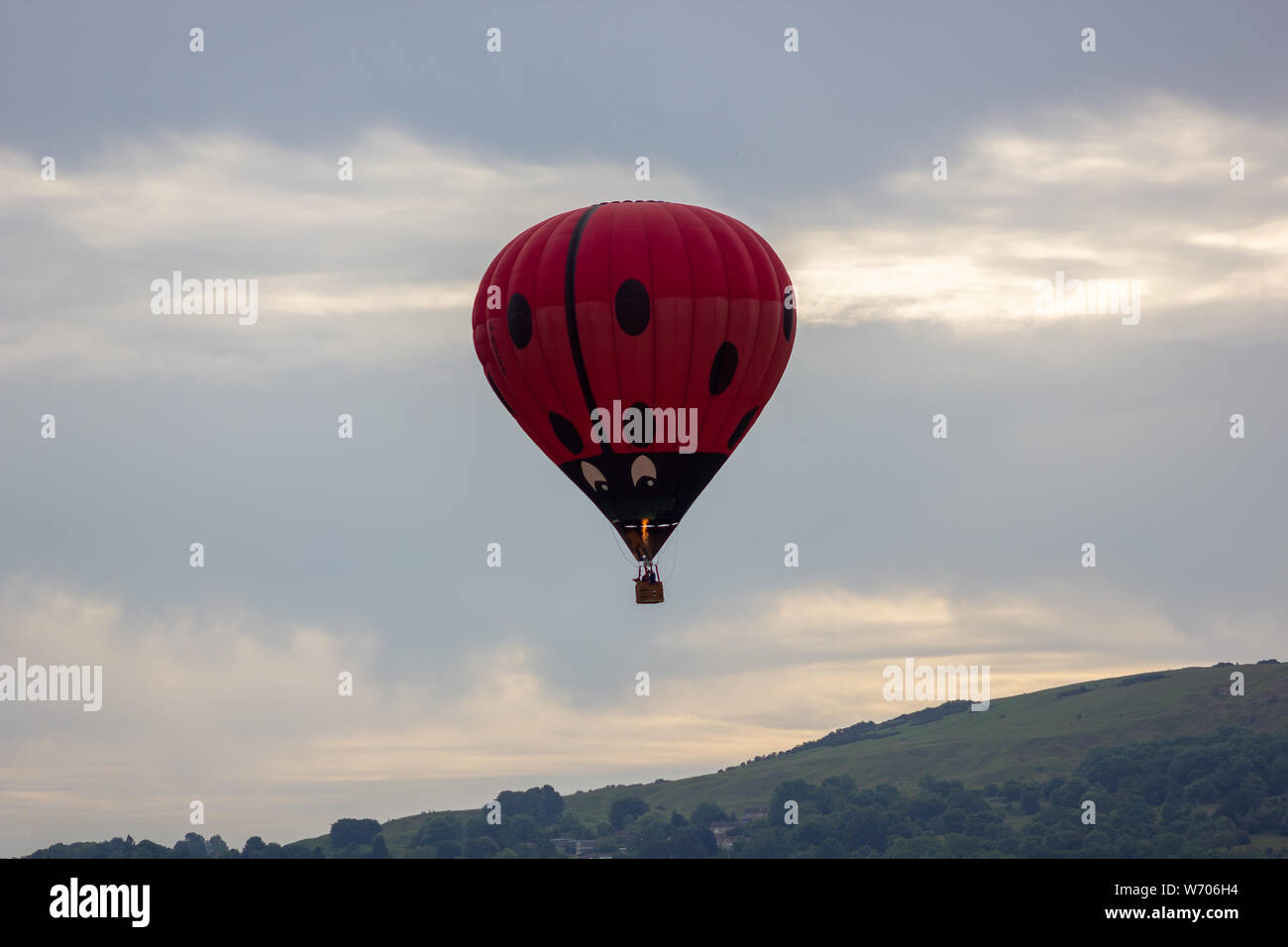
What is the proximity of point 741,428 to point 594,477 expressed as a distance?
19.2 feet

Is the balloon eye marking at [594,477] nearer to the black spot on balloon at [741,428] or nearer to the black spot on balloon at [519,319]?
the black spot on balloon at [519,319]

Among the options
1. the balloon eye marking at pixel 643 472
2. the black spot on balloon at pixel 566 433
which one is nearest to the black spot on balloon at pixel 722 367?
the balloon eye marking at pixel 643 472

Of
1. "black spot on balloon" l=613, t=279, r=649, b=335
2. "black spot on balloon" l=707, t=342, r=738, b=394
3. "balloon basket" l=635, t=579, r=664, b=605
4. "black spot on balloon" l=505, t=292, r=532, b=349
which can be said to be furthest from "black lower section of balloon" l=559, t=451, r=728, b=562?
"black spot on balloon" l=505, t=292, r=532, b=349

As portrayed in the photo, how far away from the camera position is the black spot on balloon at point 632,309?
6212cm

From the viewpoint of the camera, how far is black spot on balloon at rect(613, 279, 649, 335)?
2446 inches

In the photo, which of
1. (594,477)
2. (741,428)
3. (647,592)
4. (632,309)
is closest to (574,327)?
(632,309)

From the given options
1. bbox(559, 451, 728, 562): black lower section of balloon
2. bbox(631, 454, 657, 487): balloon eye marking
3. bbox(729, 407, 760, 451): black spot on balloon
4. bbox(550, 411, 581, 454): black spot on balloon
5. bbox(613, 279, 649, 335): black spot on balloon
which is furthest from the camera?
bbox(729, 407, 760, 451): black spot on balloon

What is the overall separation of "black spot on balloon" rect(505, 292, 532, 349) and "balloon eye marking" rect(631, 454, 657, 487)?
5.56 m

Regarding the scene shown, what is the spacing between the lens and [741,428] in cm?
6638

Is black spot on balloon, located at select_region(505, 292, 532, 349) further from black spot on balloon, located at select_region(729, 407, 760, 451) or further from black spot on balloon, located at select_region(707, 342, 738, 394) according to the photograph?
black spot on balloon, located at select_region(729, 407, 760, 451)
